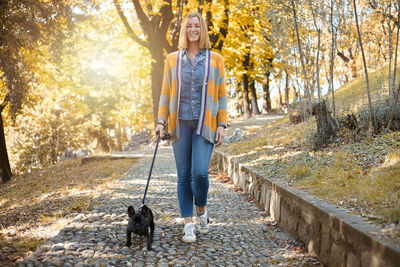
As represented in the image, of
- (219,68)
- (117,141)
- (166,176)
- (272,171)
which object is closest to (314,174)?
(272,171)

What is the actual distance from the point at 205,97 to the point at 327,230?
158 centimetres

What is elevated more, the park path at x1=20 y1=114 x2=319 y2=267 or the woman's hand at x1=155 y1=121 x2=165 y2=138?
the woman's hand at x1=155 y1=121 x2=165 y2=138

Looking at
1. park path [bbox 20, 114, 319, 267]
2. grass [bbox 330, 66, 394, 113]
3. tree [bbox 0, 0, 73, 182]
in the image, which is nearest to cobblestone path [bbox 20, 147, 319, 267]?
park path [bbox 20, 114, 319, 267]

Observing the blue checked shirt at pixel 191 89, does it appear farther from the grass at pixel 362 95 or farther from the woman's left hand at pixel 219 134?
the grass at pixel 362 95

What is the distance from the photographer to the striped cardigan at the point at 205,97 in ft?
10.8

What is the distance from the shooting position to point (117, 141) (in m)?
33.6

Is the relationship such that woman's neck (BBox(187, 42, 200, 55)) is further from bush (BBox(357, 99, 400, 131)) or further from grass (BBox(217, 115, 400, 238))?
bush (BBox(357, 99, 400, 131))

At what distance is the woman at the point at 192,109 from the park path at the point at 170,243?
12.9 inches

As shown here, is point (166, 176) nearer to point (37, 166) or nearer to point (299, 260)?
point (299, 260)

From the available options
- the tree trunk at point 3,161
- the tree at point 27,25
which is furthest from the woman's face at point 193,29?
the tree trunk at point 3,161

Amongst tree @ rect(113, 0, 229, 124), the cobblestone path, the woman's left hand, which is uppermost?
tree @ rect(113, 0, 229, 124)

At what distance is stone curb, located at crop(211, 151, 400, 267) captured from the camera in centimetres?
209

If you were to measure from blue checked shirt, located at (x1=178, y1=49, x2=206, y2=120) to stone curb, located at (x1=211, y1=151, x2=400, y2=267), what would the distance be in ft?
4.45

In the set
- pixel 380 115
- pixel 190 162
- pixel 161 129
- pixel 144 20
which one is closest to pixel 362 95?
pixel 380 115
